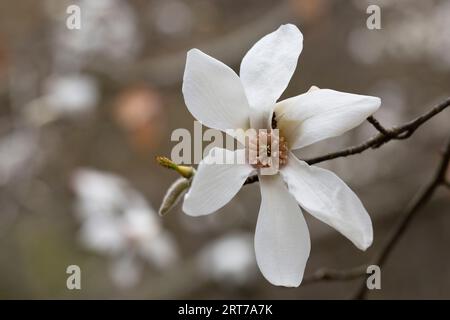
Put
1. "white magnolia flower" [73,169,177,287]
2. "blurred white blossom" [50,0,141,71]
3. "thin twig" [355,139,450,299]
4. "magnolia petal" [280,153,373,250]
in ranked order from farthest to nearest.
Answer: "blurred white blossom" [50,0,141,71] < "white magnolia flower" [73,169,177,287] < "thin twig" [355,139,450,299] < "magnolia petal" [280,153,373,250]

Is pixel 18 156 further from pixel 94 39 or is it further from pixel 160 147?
pixel 160 147

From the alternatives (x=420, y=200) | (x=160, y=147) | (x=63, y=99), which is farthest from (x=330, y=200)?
(x=160, y=147)

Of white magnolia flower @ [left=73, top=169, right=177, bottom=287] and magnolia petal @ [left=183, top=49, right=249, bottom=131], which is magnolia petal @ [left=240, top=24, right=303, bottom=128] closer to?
magnolia petal @ [left=183, top=49, right=249, bottom=131]

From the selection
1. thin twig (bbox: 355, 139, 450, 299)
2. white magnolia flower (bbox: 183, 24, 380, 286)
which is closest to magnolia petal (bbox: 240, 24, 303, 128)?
white magnolia flower (bbox: 183, 24, 380, 286)

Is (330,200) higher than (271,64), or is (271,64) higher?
(271,64)

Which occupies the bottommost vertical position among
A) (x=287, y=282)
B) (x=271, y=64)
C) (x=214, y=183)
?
(x=287, y=282)

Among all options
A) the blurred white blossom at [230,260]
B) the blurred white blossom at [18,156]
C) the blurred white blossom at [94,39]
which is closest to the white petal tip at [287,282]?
the blurred white blossom at [230,260]

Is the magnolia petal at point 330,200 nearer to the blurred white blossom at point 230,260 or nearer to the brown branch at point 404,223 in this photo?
the brown branch at point 404,223
